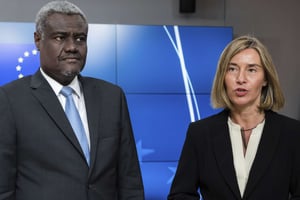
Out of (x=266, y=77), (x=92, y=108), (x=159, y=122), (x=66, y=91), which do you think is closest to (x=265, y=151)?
(x=266, y=77)

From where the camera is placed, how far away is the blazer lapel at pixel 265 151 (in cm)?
169

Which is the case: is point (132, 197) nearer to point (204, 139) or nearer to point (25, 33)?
point (204, 139)

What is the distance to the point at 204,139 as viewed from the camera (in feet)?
5.97

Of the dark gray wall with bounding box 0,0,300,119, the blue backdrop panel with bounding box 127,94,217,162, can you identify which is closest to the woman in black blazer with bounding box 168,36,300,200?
the blue backdrop panel with bounding box 127,94,217,162

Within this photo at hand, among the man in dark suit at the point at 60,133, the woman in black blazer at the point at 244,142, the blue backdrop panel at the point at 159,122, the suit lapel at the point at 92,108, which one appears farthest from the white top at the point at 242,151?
the blue backdrop panel at the point at 159,122

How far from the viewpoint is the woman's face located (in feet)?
5.74

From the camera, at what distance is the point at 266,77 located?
5.91 feet

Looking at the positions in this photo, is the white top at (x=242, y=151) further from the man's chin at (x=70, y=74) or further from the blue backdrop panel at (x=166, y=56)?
the blue backdrop panel at (x=166, y=56)

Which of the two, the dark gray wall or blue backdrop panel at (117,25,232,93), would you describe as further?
the dark gray wall

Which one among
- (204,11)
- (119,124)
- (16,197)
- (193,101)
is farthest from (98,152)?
(204,11)

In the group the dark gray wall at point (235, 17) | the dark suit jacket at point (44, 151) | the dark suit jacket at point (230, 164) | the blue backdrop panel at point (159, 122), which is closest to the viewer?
the dark suit jacket at point (44, 151)

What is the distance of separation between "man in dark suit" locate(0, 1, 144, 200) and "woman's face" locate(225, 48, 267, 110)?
45 centimetres

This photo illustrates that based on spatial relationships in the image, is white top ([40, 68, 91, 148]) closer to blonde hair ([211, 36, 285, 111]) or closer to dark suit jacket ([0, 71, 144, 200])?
dark suit jacket ([0, 71, 144, 200])

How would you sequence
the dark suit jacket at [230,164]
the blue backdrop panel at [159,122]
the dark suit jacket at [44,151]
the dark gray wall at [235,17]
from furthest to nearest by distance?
the dark gray wall at [235,17], the blue backdrop panel at [159,122], the dark suit jacket at [230,164], the dark suit jacket at [44,151]
